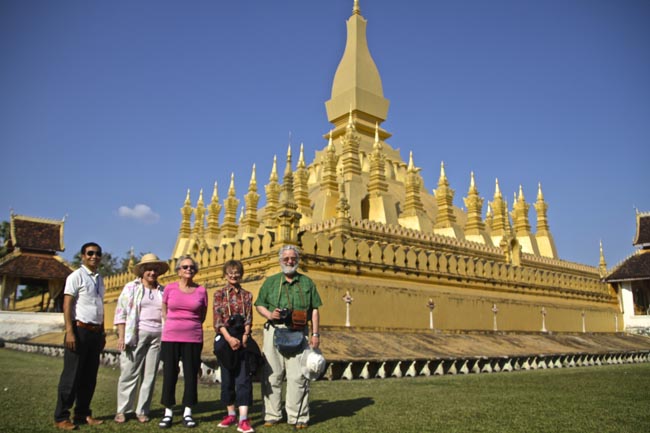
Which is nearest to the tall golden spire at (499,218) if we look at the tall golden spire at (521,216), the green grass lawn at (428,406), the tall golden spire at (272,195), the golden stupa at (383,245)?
the golden stupa at (383,245)

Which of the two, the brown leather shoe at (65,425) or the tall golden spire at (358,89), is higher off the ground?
the tall golden spire at (358,89)

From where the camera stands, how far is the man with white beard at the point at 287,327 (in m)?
5.39

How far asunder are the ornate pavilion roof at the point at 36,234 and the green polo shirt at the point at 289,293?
2680 cm

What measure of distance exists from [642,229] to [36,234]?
2994 cm

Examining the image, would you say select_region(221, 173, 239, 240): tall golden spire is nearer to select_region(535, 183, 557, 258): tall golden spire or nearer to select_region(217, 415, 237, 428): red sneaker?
select_region(535, 183, 557, 258): tall golden spire

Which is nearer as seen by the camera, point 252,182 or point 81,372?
point 81,372

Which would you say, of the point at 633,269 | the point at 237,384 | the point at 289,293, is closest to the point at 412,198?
the point at 633,269

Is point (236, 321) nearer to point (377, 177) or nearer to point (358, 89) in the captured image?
point (377, 177)

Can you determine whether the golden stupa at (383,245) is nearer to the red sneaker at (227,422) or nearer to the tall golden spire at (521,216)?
the tall golden spire at (521,216)

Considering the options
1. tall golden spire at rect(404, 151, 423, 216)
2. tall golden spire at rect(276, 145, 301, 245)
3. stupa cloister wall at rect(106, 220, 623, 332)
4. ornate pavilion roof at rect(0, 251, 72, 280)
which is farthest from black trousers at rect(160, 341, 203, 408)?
ornate pavilion roof at rect(0, 251, 72, 280)

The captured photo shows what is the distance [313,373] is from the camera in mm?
5297

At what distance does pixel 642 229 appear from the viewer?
998 inches

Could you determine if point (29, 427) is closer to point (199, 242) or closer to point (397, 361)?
point (397, 361)

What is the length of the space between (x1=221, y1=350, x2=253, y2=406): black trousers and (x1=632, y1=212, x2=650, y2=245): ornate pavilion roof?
24682 mm
